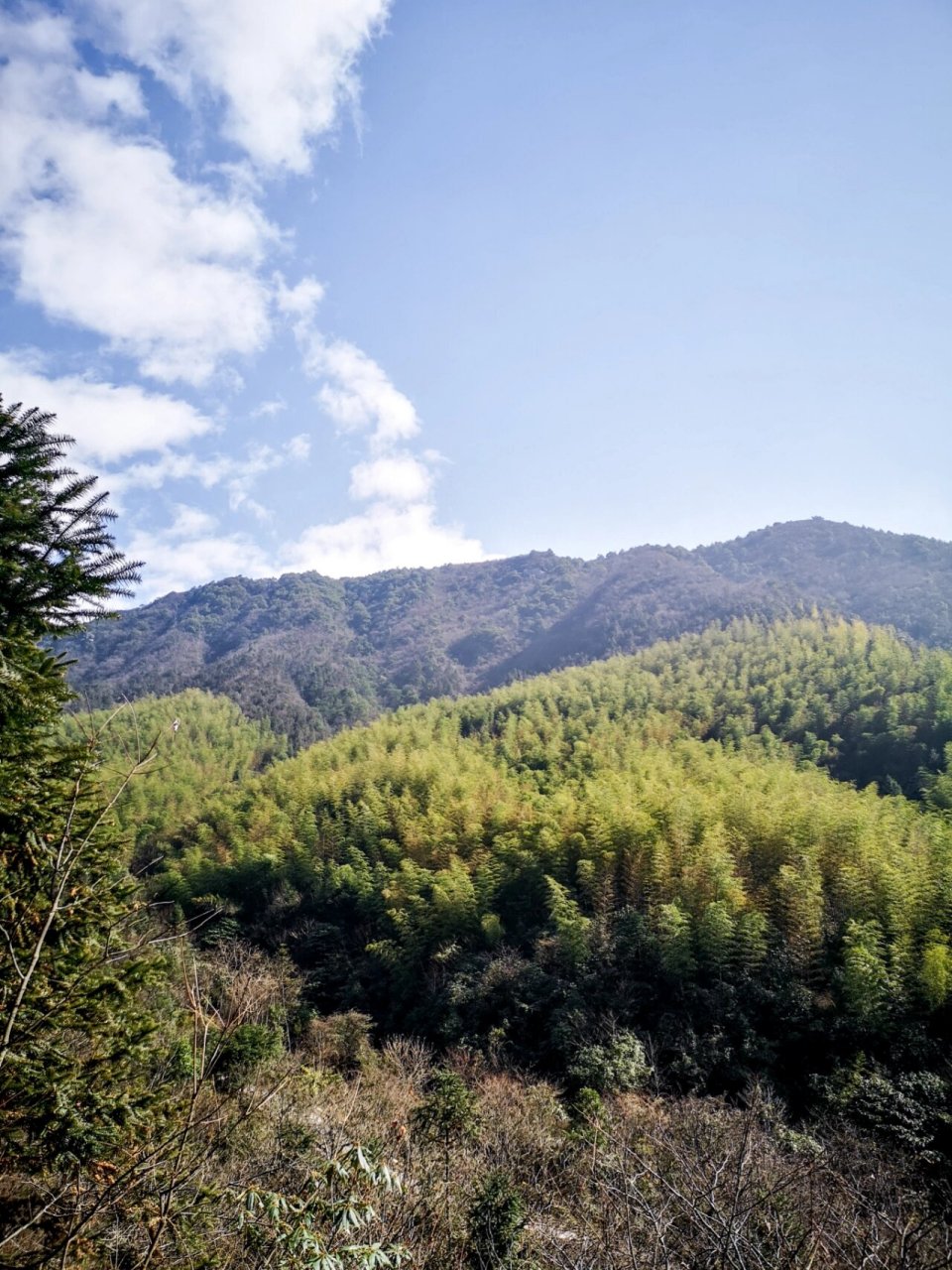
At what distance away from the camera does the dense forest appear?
16.5 feet

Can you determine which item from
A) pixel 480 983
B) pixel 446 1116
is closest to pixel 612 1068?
pixel 446 1116

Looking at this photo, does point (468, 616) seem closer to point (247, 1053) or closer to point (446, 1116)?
point (247, 1053)

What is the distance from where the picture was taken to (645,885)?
2105 cm

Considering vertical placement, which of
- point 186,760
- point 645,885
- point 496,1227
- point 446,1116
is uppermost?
point 186,760

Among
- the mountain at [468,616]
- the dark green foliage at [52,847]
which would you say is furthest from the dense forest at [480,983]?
the mountain at [468,616]

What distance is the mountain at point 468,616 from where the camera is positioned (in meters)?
95.9

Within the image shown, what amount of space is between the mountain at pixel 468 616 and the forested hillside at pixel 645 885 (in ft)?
132

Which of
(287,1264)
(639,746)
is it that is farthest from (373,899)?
(287,1264)

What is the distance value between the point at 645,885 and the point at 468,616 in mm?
140038

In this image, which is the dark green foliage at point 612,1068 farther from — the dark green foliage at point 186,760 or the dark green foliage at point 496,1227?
the dark green foliage at point 186,760

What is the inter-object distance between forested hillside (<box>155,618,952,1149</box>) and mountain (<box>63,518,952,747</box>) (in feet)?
132

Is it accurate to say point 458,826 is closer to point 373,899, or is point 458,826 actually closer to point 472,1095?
point 373,899

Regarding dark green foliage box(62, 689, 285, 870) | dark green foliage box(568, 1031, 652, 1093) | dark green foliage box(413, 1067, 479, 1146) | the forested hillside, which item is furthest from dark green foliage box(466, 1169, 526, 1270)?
dark green foliage box(62, 689, 285, 870)

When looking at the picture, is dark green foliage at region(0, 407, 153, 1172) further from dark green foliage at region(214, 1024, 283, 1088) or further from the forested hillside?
the forested hillside
